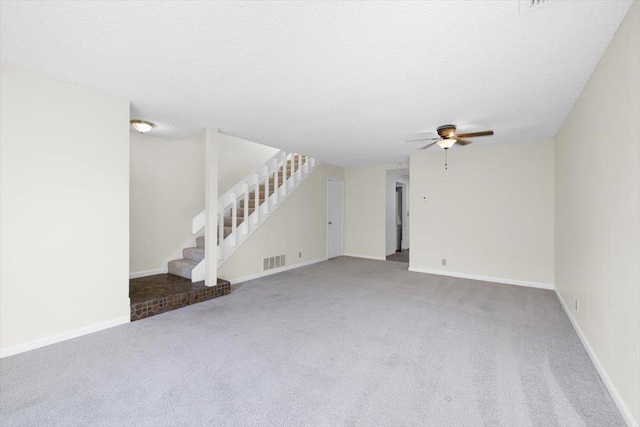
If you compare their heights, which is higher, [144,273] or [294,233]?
[294,233]

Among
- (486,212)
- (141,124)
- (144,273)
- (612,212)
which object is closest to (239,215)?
(144,273)

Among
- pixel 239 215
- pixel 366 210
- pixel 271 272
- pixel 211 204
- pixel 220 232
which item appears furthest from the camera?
pixel 366 210

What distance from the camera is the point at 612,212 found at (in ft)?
6.34

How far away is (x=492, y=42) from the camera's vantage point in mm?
1938

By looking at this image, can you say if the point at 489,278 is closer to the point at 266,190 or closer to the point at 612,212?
the point at 612,212

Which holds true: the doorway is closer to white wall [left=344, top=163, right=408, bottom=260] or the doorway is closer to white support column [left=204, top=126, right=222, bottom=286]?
white wall [left=344, top=163, right=408, bottom=260]

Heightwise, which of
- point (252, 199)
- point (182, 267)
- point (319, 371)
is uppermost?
point (252, 199)

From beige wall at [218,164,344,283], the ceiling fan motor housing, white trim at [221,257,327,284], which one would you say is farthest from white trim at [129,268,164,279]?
the ceiling fan motor housing

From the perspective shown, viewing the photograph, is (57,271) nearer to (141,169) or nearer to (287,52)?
(141,169)

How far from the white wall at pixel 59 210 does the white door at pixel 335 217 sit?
183 inches

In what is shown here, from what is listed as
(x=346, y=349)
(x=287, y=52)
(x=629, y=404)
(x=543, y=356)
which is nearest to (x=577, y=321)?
(x=543, y=356)

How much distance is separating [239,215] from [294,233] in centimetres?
123

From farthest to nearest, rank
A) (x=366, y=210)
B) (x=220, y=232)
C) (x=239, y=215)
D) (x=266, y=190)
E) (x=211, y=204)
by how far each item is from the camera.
Answer: (x=366, y=210)
(x=239, y=215)
(x=266, y=190)
(x=220, y=232)
(x=211, y=204)

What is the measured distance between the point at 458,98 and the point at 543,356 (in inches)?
101
